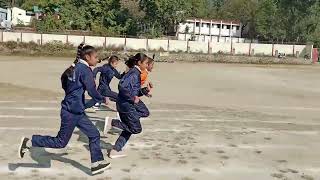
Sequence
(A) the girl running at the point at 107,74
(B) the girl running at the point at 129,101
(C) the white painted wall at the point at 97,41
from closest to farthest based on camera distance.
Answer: (B) the girl running at the point at 129,101 < (A) the girl running at the point at 107,74 < (C) the white painted wall at the point at 97,41

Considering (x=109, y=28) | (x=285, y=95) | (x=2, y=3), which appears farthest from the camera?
(x=2, y=3)

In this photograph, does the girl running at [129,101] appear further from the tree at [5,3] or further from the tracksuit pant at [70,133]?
the tree at [5,3]

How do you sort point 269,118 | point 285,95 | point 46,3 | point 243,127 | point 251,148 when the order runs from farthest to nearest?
point 46,3 < point 285,95 < point 269,118 < point 243,127 < point 251,148

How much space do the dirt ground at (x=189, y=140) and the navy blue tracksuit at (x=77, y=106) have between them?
41 cm

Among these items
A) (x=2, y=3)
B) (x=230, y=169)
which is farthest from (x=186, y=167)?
(x=2, y=3)

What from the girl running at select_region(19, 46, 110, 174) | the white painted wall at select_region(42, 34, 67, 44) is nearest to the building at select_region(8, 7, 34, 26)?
the white painted wall at select_region(42, 34, 67, 44)

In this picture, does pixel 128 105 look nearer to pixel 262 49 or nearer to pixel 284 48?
pixel 262 49

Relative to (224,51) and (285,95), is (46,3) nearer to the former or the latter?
(224,51)

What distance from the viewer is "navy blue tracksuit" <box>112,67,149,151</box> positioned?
21.7 feet

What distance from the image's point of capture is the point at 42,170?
592cm

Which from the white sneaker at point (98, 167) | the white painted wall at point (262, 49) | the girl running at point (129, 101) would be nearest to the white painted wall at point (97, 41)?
the white painted wall at point (262, 49)

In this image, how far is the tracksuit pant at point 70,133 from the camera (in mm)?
5652

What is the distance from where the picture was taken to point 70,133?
573 centimetres

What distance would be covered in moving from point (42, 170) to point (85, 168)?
56 centimetres
